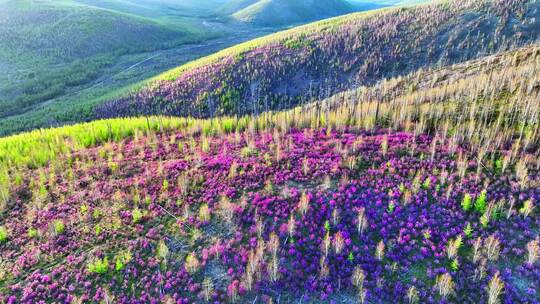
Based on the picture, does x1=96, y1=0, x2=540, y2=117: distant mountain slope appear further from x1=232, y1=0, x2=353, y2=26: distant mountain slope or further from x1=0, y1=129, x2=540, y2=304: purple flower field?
x1=232, y1=0, x2=353, y2=26: distant mountain slope

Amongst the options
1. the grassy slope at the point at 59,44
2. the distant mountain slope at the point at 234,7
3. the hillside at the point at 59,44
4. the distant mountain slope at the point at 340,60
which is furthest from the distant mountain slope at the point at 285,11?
the distant mountain slope at the point at 340,60

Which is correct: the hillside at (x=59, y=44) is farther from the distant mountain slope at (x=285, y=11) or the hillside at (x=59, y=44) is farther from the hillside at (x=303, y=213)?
the distant mountain slope at (x=285, y=11)

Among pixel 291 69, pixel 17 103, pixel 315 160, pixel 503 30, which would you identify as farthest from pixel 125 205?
pixel 17 103

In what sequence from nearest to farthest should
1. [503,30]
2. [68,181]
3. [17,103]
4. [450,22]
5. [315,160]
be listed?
[315,160] < [68,181] < [503,30] < [450,22] < [17,103]

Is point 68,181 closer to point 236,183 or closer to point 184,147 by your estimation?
point 184,147

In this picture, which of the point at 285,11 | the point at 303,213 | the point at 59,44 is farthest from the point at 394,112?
the point at 285,11
